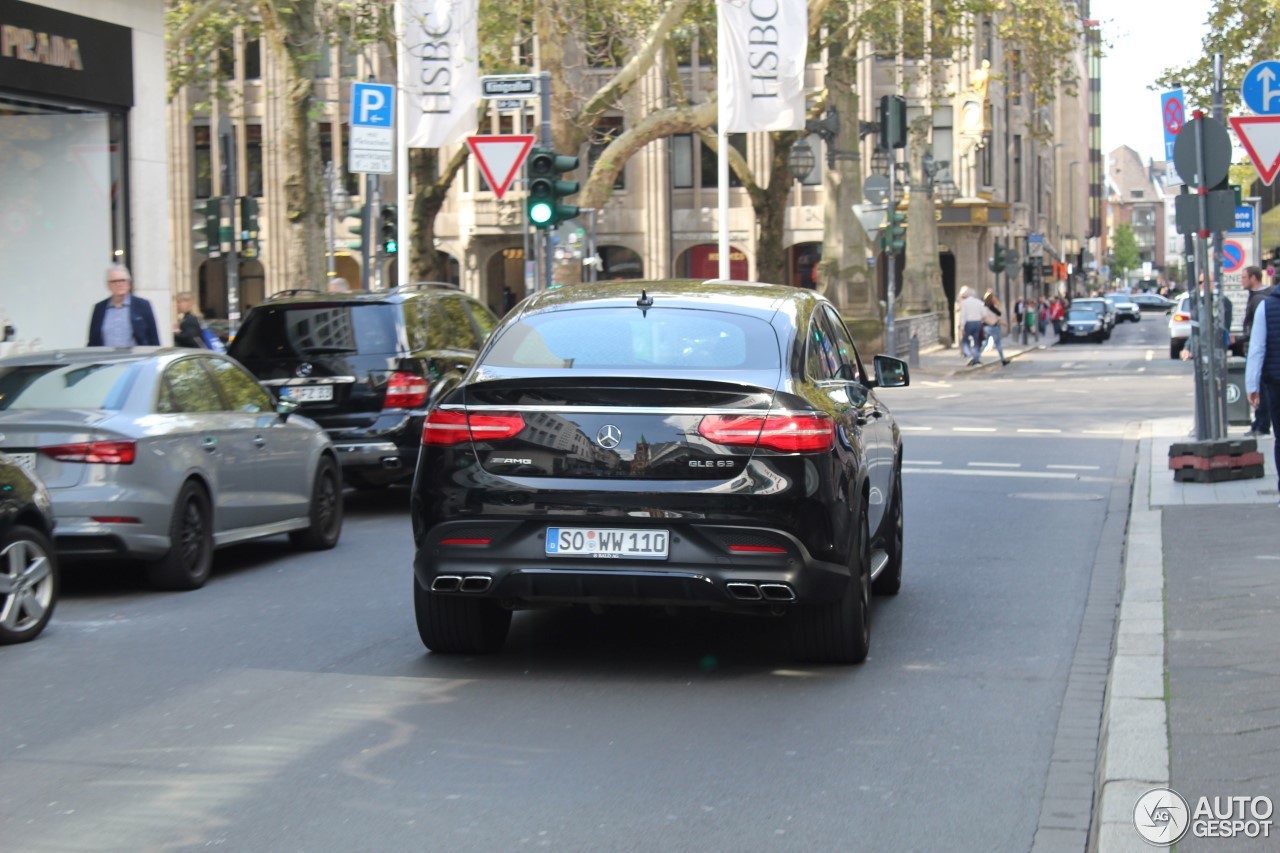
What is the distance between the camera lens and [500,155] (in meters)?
19.8

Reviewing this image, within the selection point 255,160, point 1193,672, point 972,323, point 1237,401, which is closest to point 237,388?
point 1193,672

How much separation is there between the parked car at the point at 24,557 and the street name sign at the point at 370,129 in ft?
35.1

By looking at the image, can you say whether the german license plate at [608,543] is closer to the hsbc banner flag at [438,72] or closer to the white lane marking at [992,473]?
the white lane marking at [992,473]

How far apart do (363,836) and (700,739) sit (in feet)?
5.49

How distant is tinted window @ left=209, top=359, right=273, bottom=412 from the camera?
1170 cm

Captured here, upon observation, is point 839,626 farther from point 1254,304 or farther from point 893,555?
point 1254,304

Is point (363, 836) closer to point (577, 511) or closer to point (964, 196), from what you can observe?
→ point (577, 511)

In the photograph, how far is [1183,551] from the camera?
36.3 feet

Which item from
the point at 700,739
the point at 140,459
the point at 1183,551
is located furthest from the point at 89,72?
the point at 700,739

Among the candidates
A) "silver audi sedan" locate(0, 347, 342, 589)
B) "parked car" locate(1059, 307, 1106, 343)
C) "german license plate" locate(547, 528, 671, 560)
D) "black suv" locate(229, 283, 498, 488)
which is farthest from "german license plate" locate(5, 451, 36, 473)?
"parked car" locate(1059, 307, 1106, 343)

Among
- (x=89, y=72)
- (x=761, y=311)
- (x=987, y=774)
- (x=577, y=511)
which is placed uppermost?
(x=89, y=72)

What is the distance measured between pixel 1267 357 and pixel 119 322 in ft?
31.4

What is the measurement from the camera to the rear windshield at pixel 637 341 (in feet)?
25.6

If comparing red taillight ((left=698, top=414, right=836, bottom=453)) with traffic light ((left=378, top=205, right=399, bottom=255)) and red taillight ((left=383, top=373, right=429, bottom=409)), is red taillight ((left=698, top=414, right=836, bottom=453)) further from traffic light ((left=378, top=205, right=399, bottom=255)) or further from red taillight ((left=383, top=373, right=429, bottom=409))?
traffic light ((left=378, top=205, right=399, bottom=255))
